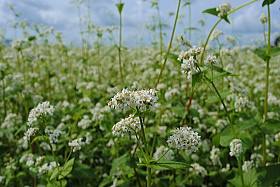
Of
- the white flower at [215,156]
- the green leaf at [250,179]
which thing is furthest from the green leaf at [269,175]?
the white flower at [215,156]

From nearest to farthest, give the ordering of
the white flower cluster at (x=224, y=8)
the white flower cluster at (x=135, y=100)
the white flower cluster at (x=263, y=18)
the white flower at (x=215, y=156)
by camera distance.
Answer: the white flower cluster at (x=135, y=100)
the white flower cluster at (x=224, y=8)
the white flower cluster at (x=263, y=18)
the white flower at (x=215, y=156)

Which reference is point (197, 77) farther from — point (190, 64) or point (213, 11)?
point (213, 11)

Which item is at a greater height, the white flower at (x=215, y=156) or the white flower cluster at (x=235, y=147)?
the white flower cluster at (x=235, y=147)

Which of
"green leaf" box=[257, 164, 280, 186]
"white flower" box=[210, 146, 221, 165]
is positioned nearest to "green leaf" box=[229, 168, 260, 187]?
"green leaf" box=[257, 164, 280, 186]

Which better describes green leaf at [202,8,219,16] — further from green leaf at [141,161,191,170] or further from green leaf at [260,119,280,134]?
green leaf at [141,161,191,170]

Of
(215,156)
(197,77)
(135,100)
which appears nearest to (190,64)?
(197,77)

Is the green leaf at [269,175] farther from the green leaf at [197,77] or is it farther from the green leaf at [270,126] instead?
the green leaf at [197,77]
